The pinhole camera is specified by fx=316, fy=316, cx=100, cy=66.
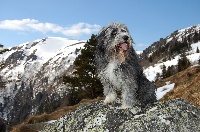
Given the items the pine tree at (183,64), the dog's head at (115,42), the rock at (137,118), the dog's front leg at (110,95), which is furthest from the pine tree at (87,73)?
the pine tree at (183,64)

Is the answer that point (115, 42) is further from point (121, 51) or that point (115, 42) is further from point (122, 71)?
point (122, 71)

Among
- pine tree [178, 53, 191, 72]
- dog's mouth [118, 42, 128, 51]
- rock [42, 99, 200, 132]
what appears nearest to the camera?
rock [42, 99, 200, 132]

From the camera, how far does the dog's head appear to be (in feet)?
27.9

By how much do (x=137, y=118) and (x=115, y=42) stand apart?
2.40 metres

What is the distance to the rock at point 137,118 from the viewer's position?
6.82 metres

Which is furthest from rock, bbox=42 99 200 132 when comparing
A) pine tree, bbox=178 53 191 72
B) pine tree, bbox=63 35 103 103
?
pine tree, bbox=178 53 191 72

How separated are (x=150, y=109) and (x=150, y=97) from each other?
86cm

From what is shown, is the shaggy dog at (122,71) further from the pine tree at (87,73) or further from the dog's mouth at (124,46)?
the pine tree at (87,73)

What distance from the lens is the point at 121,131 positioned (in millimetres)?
6980

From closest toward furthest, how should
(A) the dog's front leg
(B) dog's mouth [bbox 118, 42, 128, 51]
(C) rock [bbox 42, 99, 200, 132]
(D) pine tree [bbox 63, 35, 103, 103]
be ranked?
(C) rock [bbox 42, 99, 200, 132] → (B) dog's mouth [bbox 118, 42, 128, 51] → (A) the dog's front leg → (D) pine tree [bbox 63, 35, 103, 103]

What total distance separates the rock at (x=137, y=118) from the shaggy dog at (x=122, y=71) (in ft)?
1.38

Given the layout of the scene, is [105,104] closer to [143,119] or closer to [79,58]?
[143,119]

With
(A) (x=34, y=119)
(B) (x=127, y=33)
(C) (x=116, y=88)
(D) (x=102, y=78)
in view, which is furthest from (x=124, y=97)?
(A) (x=34, y=119)

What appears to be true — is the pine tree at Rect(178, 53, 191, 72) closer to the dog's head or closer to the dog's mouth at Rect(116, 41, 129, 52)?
the dog's head
